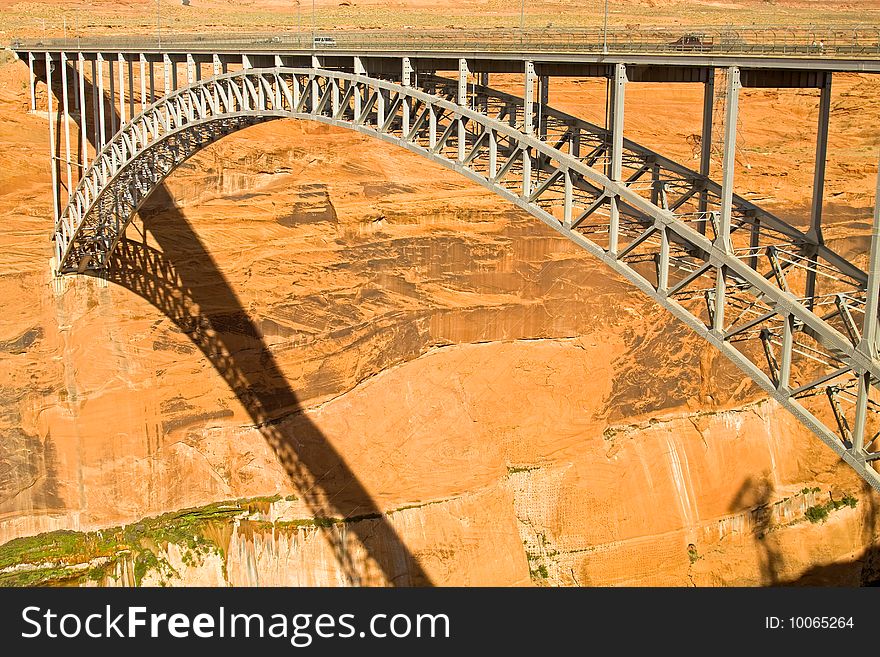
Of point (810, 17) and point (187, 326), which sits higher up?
point (810, 17)

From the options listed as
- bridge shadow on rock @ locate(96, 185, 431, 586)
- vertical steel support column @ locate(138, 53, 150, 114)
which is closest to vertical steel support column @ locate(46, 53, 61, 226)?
bridge shadow on rock @ locate(96, 185, 431, 586)

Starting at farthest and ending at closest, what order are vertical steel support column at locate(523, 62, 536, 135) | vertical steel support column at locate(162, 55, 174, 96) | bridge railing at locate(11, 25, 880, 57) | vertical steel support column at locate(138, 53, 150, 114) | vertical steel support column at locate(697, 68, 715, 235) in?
vertical steel support column at locate(138, 53, 150, 114), vertical steel support column at locate(162, 55, 174, 96), vertical steel support column at locate(523, 62, 536, 135), vertical steel support column at locate(697, 68, 715, 235), bridge railing at locate(11, 25, 880, 57)

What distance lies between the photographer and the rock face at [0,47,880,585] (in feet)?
105

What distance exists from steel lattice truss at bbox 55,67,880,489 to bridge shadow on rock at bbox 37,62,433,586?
1423 mm

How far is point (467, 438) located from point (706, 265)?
64.5 ft

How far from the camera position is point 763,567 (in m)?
37.7

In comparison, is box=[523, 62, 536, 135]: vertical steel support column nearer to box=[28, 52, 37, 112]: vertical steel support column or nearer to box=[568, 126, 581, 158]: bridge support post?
box=[568, 126, 581, 158]: bridge support post

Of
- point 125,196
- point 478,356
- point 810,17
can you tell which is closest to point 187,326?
point 125,196

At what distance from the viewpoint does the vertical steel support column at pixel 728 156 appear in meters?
14.8

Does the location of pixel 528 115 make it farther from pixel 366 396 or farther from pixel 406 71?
pixel 366 396

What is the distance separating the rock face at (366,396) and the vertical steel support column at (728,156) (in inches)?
766

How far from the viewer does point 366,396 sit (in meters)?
34.6

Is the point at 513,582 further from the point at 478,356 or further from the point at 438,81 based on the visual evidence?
the point at 438,81

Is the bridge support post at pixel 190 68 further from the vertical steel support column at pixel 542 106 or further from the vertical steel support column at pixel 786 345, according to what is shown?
the vertical steel support column at pixel 786 345
